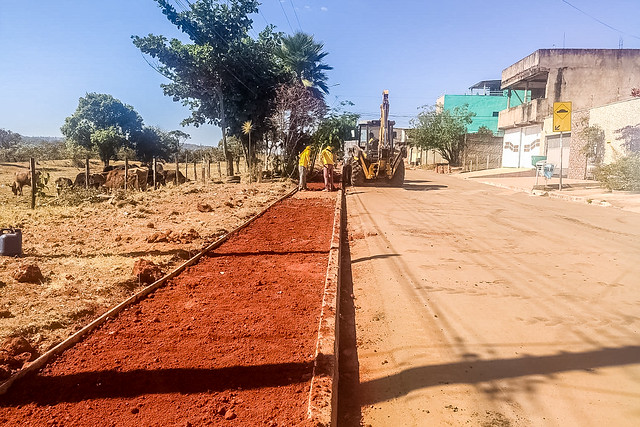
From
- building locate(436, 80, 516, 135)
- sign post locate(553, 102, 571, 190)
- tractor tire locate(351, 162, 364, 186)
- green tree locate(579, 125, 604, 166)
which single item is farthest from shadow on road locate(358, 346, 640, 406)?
building locate(436, 80, 516, 135)

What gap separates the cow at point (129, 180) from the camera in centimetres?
1853

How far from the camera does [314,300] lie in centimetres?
525

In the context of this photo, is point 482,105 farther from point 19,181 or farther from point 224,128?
point 19,181

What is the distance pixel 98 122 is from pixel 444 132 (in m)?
30.4

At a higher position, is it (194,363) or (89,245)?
(89,245)

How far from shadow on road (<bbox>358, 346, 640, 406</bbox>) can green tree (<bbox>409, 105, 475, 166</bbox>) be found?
41511 mm

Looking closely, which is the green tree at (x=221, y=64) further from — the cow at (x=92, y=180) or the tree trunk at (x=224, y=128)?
the cow at (x=92, y=180)

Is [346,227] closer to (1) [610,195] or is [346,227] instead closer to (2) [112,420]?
(2) [112,420]

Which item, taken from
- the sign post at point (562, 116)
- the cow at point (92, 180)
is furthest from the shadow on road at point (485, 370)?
the cow at point (92, 180)

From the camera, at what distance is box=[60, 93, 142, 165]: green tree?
41344mm

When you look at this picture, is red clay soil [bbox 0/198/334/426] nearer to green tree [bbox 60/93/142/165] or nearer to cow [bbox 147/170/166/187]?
cow [bbox 147/170/166/187]

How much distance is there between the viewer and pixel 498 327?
4.54 metres

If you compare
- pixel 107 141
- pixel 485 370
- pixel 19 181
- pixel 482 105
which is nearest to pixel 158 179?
pixel 19 181

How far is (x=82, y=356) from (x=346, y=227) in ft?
24.4
